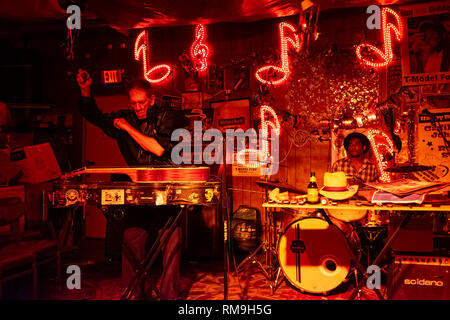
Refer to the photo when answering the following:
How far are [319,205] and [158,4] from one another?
11.0 ft

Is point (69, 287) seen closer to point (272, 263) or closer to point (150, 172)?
point (150, 172)

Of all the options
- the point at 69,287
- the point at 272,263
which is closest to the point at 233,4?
the point at 272,263

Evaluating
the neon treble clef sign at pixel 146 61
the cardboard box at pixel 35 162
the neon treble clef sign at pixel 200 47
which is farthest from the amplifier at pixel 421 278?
the cardboard box at pixel 35 162

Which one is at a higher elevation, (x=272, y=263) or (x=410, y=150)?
(x=410, y=150)

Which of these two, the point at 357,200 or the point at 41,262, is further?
the point at 41,262

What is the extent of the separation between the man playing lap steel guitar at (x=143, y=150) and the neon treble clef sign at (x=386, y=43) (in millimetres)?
3126

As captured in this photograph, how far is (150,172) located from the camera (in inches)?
110

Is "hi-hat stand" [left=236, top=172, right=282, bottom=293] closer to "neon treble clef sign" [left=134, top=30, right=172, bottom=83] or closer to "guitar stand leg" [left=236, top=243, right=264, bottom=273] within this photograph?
"guitar stand leg" [left=236, top=243, right=264, bottom=273]

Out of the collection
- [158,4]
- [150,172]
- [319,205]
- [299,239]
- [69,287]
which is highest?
[158,4]

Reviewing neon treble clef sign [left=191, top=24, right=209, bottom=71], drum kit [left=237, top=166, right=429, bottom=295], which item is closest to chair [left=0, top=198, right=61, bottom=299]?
drum kit [left=237, top=166, right=429, bottom=295]

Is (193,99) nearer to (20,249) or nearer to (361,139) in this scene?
(361,139)

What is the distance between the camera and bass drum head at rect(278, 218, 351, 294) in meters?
3.39

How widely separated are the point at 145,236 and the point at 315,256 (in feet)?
5.91

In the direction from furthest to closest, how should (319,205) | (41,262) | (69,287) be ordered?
(69,287) < (41,262) < (319,205)
